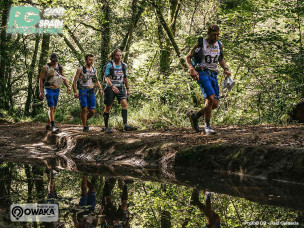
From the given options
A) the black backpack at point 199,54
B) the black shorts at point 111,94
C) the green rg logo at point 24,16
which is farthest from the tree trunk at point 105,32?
the black backpack at point 199,54

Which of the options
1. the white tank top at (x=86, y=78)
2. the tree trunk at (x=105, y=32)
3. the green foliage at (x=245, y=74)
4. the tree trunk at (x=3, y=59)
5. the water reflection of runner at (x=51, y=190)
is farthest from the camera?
the tree trunk at (x=3, y=59)

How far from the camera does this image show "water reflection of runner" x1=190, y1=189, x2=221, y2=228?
11.4ft

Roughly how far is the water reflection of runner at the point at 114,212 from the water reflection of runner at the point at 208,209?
0.82m

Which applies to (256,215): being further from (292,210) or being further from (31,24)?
(31,24)

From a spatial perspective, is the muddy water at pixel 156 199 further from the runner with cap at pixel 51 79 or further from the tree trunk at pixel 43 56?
the tree trunk at pixel 43 56

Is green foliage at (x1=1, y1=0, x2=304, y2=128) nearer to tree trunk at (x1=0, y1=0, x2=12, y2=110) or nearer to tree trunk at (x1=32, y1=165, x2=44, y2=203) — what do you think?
tree trunk at (x1=32, y1=165, x2=44, y2=203)

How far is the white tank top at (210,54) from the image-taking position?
7551mm

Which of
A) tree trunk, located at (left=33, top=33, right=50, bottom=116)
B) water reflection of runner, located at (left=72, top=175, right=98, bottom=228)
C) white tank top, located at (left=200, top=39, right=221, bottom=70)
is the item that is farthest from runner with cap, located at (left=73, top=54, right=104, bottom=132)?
tree trunk, located at (left=33, top=33, right=50, bottom=116)

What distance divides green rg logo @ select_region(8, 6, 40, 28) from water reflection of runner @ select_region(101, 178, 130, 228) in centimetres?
1670

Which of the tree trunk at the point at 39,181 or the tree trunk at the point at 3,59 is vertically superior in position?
the tree trunk at the point at 3,59

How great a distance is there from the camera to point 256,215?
12.2ft

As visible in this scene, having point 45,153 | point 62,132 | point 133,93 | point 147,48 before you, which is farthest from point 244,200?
point 147,48

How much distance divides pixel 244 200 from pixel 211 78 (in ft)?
12.6

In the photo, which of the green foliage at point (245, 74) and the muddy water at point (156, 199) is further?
the green foliage at point (245, 74)
